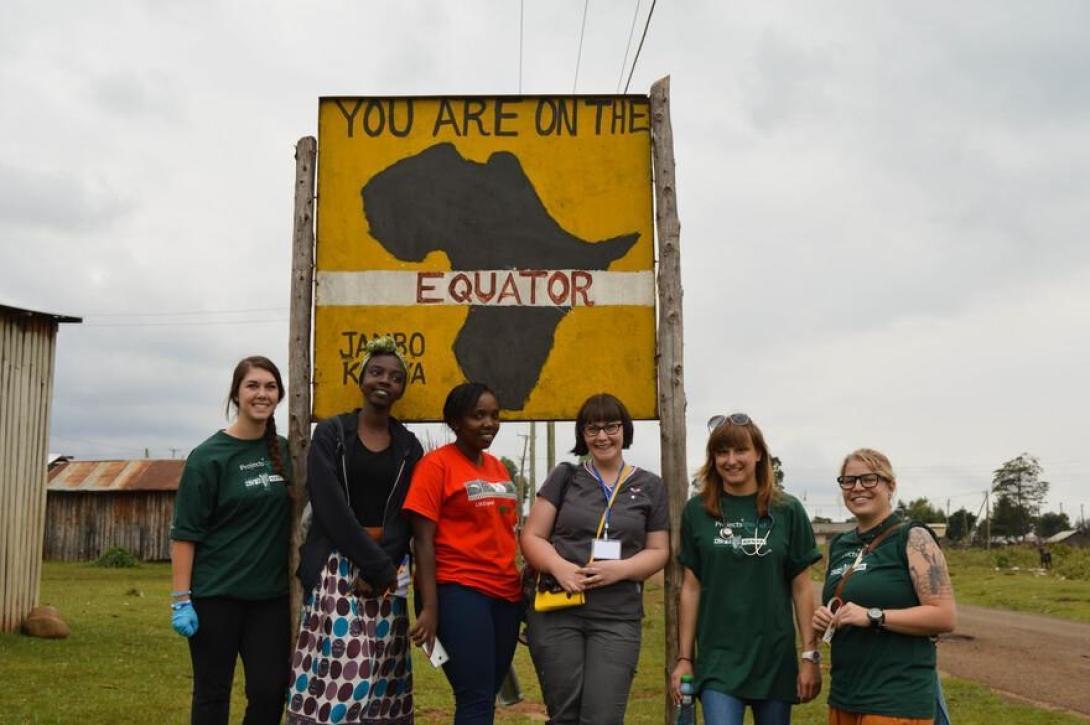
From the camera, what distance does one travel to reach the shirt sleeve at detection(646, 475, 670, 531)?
179 inches

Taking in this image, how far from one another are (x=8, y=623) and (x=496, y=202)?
10.7 metres

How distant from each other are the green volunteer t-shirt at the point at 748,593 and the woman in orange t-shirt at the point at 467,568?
0.79 m

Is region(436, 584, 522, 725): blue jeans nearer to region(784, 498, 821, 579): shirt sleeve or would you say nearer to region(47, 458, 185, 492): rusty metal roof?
region(784, 498, 821, 579): shirt sleeve

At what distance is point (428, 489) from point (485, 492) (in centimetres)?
24

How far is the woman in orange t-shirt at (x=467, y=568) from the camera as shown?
437cm

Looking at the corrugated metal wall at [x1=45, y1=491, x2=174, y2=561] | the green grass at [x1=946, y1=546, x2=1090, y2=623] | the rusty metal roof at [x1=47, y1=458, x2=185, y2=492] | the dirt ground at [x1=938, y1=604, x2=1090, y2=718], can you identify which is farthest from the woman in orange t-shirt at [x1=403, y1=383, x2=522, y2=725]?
the corrugated metal wall at [x1=45, y1=491, x2=174, y2=561]

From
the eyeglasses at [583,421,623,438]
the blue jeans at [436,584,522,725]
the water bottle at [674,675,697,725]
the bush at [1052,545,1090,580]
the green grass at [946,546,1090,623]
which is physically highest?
the eyeglasses at [583,421,623,438]

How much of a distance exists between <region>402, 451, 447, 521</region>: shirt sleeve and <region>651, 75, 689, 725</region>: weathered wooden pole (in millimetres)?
1241

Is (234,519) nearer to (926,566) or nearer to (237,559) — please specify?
(237,559)

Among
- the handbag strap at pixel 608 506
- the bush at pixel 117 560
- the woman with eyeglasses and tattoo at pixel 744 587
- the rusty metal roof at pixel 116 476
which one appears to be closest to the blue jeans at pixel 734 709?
the woman with eyeglasses and tattoo at pixel 744 587

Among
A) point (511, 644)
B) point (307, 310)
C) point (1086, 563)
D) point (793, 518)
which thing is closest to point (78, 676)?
point (307, 310)

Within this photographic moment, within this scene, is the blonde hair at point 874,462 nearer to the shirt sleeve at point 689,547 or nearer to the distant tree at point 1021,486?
the shirt sleeve at point 689,547

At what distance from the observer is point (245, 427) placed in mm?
4809

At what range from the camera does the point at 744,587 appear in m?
4.28
